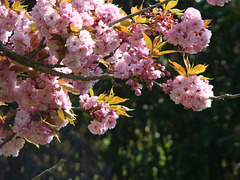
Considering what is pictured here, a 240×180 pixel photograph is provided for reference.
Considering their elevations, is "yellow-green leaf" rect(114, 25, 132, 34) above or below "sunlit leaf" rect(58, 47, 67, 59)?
below

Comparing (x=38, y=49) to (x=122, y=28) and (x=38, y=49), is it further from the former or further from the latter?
(x=122, y=28)

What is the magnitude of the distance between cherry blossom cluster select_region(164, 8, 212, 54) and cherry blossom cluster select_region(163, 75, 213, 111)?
0.13 metres

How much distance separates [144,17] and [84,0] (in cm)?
22

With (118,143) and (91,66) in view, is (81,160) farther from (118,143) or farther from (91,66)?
(91,66)

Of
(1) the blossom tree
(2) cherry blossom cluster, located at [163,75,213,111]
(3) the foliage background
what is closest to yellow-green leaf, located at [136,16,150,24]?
(1) the blossom tree

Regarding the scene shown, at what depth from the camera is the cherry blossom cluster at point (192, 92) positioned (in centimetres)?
136

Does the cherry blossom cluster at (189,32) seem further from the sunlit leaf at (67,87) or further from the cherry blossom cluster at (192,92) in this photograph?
the sunlit leaf at (67,87)

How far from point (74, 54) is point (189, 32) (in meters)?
0.41

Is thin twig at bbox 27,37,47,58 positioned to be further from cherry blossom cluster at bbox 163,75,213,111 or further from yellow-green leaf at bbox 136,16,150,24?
cherry blossom cluster at bbox 163,75,213,111

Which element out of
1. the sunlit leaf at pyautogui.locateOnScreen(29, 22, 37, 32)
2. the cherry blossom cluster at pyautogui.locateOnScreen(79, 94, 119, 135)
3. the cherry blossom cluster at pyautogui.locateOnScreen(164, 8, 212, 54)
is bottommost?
the cherry blossom cluster at pyautogui.locateOnScreen(79, 94, 119, 135)

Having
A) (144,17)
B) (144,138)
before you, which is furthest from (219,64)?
(144,17)

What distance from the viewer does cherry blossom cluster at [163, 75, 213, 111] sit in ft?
4.45

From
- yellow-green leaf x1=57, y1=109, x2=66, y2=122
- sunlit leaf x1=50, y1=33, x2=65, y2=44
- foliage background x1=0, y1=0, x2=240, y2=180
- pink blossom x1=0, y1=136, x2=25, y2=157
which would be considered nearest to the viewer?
sunlit leaf x1=50, y1=33, x2=65, y2=44

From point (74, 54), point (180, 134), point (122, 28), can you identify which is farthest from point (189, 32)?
point (180, 134)
